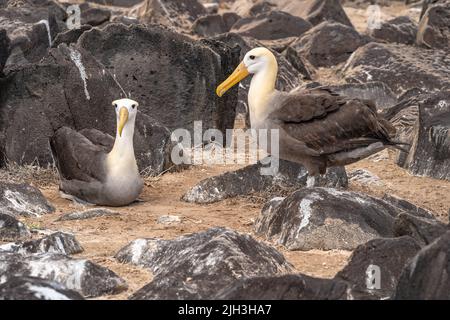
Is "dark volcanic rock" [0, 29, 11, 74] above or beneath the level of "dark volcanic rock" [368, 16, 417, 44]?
above

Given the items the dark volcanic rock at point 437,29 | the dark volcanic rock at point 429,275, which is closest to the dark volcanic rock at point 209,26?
the dark volcanic rock at point 437,29

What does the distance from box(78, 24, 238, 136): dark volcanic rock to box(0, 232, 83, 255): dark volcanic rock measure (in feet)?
13.3

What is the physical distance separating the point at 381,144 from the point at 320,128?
0.52 m

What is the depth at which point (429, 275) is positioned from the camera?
4641 millimetres

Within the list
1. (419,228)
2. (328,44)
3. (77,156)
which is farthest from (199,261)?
(328,44)

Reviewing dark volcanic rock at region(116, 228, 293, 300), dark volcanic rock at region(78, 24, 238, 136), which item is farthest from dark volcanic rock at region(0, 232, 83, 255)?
dark volcanic rock at region(78, 24, 238, 136)

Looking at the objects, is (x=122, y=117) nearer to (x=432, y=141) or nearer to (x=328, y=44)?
(x=432, y=141)

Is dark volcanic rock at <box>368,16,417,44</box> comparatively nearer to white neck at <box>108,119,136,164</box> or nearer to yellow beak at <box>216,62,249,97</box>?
yellow beak at <box>216,62,249,97</box>

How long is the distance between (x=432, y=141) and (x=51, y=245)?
4.58 meters

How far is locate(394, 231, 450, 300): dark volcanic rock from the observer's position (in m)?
4.59

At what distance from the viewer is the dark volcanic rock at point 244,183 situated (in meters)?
8.73

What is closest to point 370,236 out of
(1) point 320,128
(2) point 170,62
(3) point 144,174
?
(1) point 320,128
